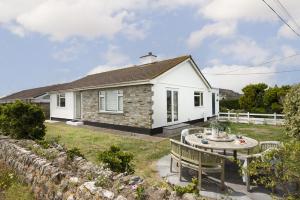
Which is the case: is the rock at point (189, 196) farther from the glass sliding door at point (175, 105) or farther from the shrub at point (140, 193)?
the glass sliding door at point (175, 105)

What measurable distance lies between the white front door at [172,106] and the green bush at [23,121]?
8782 mm

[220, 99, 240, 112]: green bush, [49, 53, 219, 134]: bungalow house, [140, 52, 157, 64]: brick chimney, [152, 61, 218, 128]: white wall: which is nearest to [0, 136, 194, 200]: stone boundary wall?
[49, 53, 219, 134]: bungalow house

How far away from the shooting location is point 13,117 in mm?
9609

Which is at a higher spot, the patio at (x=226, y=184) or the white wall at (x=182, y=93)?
the white wall at (x=182, y=93)

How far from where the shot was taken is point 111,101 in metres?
17.8

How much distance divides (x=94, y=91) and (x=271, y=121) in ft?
49.0

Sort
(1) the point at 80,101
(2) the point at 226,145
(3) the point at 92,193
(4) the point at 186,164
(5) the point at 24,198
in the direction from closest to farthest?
(3) the point at 92,193
(5) the point at 24,198
(4) the point at 186,164
(2) the point at 226,145
(1) the point at 80,101

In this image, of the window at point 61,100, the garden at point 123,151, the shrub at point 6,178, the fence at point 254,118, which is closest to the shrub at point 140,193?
the garden at point 123,151

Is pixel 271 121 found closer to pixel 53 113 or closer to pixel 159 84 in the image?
pixel 159 84

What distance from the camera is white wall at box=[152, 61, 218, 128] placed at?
50.7 ft

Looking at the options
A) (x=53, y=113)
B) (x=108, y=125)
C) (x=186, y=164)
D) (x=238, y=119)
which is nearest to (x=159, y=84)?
(x=108, y=125)

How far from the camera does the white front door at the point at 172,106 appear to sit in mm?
16686

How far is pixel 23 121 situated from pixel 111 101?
857cm

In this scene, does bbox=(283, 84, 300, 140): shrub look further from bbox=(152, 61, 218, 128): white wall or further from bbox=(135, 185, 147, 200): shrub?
bbox=(135, 185, 147, 200): shrub
